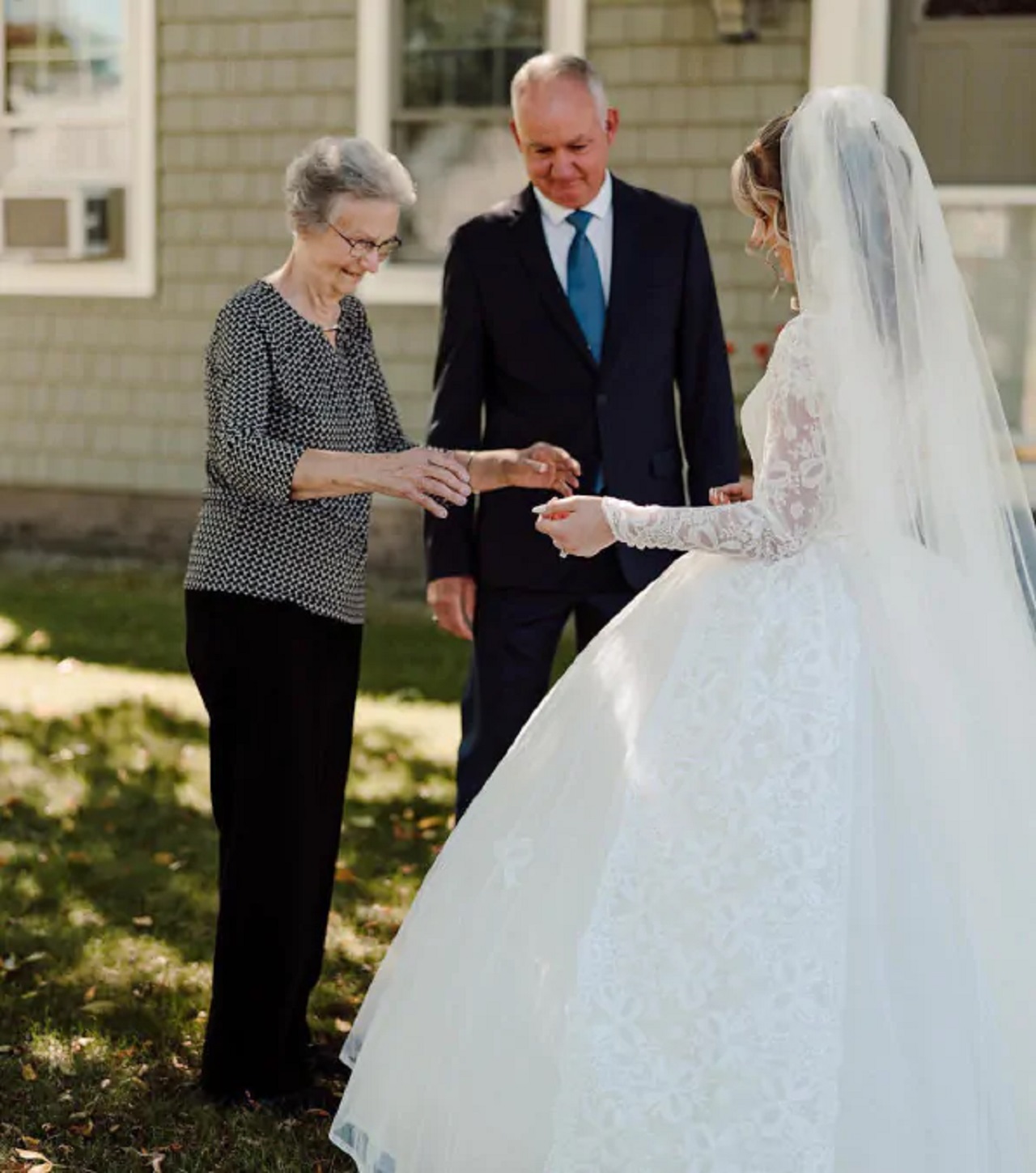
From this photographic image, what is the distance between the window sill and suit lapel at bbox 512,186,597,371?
628 cm

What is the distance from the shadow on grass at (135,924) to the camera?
12.6 feet

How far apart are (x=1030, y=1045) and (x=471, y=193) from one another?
24.3 feet

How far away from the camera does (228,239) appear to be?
1021 centimetres

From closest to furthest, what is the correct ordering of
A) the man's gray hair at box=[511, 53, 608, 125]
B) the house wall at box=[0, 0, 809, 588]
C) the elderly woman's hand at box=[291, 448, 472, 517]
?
the elderly woman's hand at box=[291, 448, 472, 517] < the man's gray hair at box=[511, 53, 608, 125] < the house wall at box=[0, 0, 809, 588]

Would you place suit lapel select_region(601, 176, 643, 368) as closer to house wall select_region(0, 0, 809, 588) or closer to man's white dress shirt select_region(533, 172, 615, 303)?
man's white dress shirt select_region(533, 172, 615, 303)

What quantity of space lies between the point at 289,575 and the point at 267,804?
0.47m

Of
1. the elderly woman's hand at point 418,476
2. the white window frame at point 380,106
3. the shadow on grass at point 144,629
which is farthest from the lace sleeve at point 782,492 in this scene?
the white window frame at point 380,106

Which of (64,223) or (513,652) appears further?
(64,223)

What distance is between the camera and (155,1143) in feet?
12.5

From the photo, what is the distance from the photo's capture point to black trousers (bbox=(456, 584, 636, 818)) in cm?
451

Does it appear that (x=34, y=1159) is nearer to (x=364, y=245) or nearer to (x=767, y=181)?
(x=364, y=245)

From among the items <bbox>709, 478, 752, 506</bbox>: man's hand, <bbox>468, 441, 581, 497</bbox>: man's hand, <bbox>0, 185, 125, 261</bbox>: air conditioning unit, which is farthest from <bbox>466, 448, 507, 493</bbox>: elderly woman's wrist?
<bbox>0, 185, 125, 261</bbox>: air conditioning unit

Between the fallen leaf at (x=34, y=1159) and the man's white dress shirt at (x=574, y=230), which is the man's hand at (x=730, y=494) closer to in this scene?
the man's white dress shirt at (x=574, y=230)

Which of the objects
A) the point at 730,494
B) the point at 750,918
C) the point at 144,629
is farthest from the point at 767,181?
the point at 144,629
